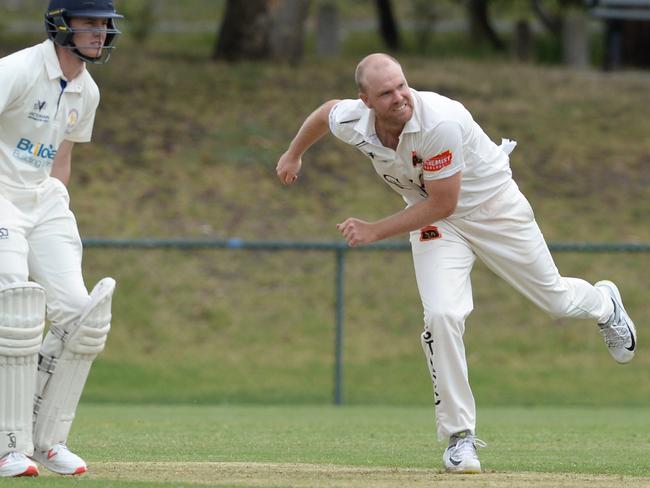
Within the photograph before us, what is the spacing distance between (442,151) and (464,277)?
0.83m

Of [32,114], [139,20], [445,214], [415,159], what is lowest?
[139,20]

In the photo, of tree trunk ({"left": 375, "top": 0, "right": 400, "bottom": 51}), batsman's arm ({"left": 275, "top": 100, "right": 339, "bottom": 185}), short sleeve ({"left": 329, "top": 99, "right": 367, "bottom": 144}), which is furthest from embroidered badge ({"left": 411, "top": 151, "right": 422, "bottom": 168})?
tree trunk ({"left": 375, "top": 0, "right": 400, "bottom": 51})

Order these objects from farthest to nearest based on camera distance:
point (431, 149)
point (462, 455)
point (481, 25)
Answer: point (481, 25)
point (462, 455)
point (431, 149)

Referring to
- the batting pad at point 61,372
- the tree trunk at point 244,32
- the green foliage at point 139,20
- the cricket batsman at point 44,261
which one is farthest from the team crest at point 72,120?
the green foliage at point 139,20

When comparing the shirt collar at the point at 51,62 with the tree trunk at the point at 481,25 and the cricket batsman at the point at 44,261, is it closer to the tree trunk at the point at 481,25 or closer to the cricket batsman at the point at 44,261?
the cricket batsman at the point at 44,261

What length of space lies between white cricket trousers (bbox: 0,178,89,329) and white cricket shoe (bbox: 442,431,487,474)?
213cm

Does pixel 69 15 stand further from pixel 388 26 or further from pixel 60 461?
pixel 388 26

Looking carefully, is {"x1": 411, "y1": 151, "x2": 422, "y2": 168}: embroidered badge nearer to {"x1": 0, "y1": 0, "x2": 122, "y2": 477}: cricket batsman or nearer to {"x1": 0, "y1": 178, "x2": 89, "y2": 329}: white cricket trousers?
{"x1": 0, "y1": 0, "x2": 122, "y2": 477}: cricket batsman

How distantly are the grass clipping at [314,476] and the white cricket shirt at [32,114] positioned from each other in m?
1.54

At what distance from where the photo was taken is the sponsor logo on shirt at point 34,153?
6324 millimetres

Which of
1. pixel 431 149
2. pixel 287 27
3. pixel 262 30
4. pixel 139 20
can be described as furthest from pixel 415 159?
pixel 139 20

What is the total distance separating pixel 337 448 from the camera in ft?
26.5

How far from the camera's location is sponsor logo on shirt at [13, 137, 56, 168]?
632cm

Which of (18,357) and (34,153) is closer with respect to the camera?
(18,357)
